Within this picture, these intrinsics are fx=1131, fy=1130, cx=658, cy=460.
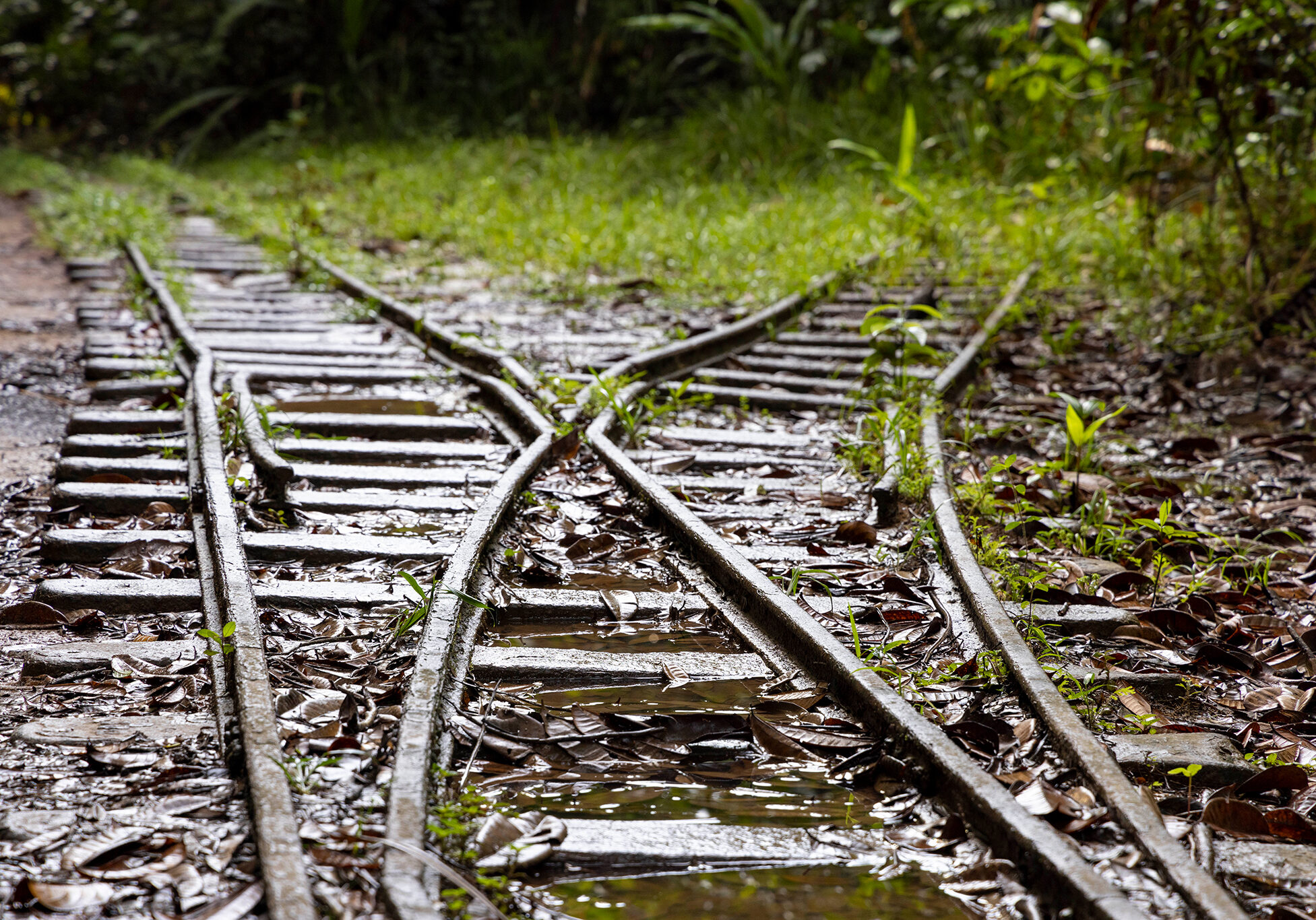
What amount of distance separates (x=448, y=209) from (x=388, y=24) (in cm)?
824

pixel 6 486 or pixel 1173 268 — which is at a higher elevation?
pixel 1173 268

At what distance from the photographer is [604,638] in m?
2.86

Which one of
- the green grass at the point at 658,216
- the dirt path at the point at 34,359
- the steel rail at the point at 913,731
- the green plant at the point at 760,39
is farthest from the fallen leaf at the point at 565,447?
the green plant at the point at 760,39

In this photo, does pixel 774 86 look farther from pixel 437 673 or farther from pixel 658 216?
pixel 437 673

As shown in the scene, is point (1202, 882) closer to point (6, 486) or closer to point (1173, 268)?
point (6, 486)

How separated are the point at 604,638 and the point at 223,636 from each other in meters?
0.90

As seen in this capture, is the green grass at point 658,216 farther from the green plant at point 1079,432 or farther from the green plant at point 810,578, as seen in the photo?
the green plant at point 810,578

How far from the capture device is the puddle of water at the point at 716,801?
83.4 inches

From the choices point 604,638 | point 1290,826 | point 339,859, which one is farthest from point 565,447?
point 1290,826

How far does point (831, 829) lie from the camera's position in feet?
6.88

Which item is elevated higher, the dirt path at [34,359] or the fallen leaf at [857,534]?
the dirt path at [34,359]

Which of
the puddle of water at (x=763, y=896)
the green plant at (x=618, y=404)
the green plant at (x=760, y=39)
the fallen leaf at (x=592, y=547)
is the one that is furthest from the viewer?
the green plant at (x=760, y=39)

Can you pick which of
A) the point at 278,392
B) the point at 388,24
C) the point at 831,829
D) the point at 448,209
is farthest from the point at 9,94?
the point at 831,829

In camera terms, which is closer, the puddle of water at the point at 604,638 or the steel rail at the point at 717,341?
the puddle of water at the point at 604,638
